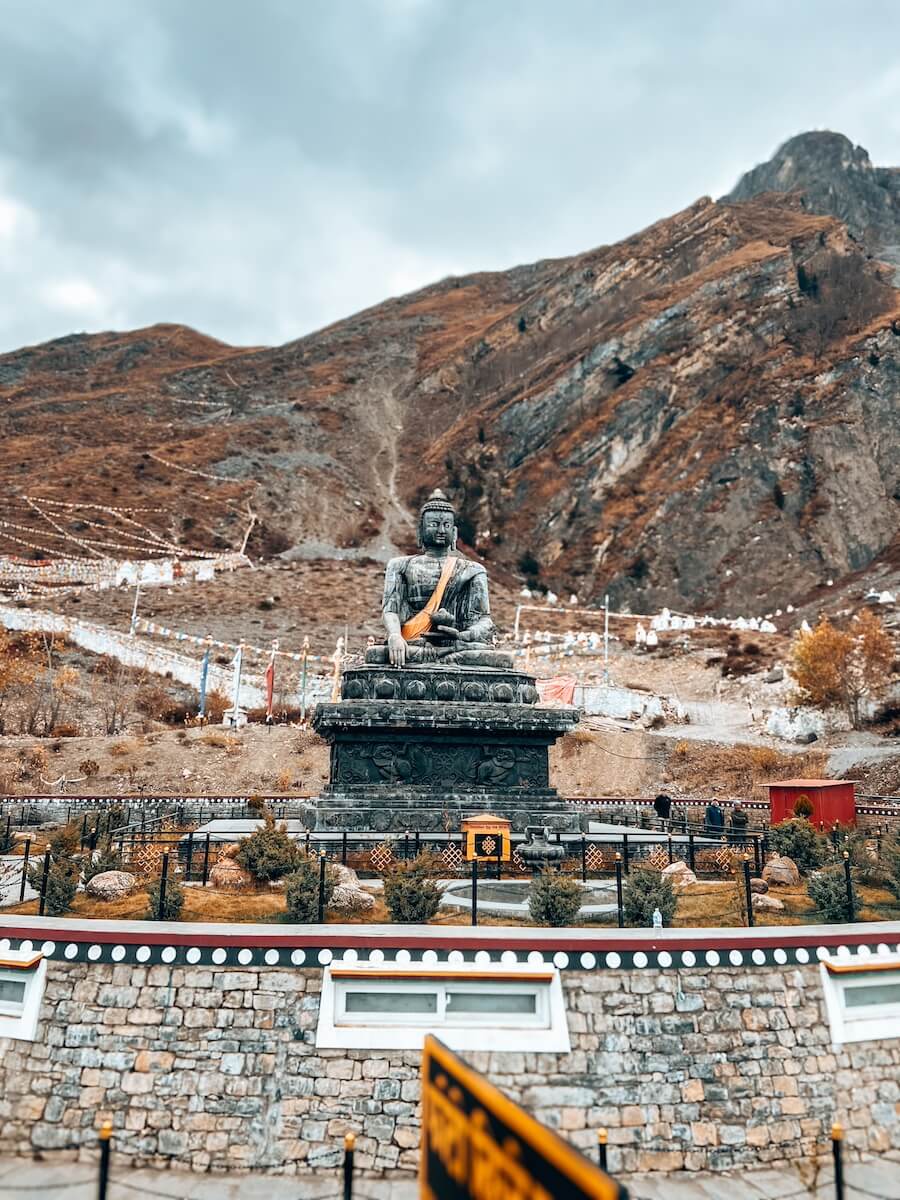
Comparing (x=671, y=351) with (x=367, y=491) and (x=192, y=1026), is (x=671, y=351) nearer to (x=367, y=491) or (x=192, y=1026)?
(x=367, y=491)

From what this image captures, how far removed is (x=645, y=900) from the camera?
8469 millimetres

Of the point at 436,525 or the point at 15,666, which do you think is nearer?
the point at 436,525

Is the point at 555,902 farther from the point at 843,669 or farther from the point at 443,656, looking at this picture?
the point at 843,669

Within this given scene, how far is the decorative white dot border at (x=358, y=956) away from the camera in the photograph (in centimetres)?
695

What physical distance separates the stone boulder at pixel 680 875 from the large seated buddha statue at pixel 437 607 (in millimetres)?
5430

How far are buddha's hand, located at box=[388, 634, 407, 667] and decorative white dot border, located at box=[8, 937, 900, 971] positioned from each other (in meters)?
8.52

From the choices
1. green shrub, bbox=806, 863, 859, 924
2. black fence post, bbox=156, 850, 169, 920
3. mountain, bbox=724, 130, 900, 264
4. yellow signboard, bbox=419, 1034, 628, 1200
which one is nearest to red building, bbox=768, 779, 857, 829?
green shrub, bbox=806, 863, 859, 924

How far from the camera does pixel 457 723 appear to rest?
47.2 ft

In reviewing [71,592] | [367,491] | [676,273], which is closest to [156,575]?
[71,592]

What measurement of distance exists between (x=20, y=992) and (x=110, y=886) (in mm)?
2918

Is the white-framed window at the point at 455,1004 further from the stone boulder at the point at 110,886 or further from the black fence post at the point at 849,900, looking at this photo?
the stone boulder at the point at 110,886

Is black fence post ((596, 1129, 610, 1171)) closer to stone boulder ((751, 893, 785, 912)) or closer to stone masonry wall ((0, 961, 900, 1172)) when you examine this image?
stone masonry wall ((0, 961, 900, 1172))

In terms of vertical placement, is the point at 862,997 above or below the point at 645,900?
below

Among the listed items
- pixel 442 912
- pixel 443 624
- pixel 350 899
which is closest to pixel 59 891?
pixel 350 899
